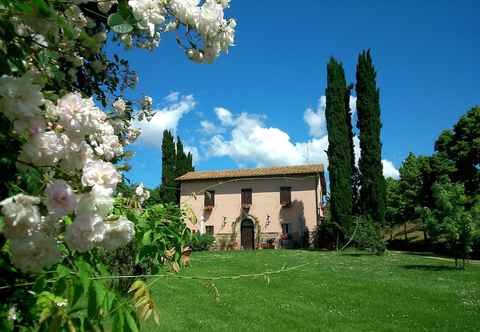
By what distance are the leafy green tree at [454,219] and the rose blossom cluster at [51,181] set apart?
15.2m

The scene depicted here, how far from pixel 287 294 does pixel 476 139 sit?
24.7m

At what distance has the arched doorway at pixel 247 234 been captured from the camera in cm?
2683

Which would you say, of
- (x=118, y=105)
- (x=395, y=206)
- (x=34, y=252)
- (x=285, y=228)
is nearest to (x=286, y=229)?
(x=285, y=228)

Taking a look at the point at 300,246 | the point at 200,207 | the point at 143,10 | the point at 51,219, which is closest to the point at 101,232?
the point at 51,219

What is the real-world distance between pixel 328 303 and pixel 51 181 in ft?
27.1

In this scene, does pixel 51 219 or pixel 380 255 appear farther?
pixel 380 255

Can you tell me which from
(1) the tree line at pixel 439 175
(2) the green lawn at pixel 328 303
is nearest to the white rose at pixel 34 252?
(2) the green lawn at pixel 328 303

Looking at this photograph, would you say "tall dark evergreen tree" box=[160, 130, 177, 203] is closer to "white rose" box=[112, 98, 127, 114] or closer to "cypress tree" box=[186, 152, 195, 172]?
"cypress tree" box=[186, 152, 195, 172]

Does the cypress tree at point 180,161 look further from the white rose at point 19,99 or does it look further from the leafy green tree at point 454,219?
the white rose at point 19,99

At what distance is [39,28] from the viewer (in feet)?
4.10

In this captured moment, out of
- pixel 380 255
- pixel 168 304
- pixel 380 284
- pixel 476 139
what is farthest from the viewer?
pixel 476 139

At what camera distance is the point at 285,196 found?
2641 centimetres

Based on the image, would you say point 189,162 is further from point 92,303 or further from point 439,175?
point 92,303

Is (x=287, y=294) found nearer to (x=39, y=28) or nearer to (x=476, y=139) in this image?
(x=39, y=28)
